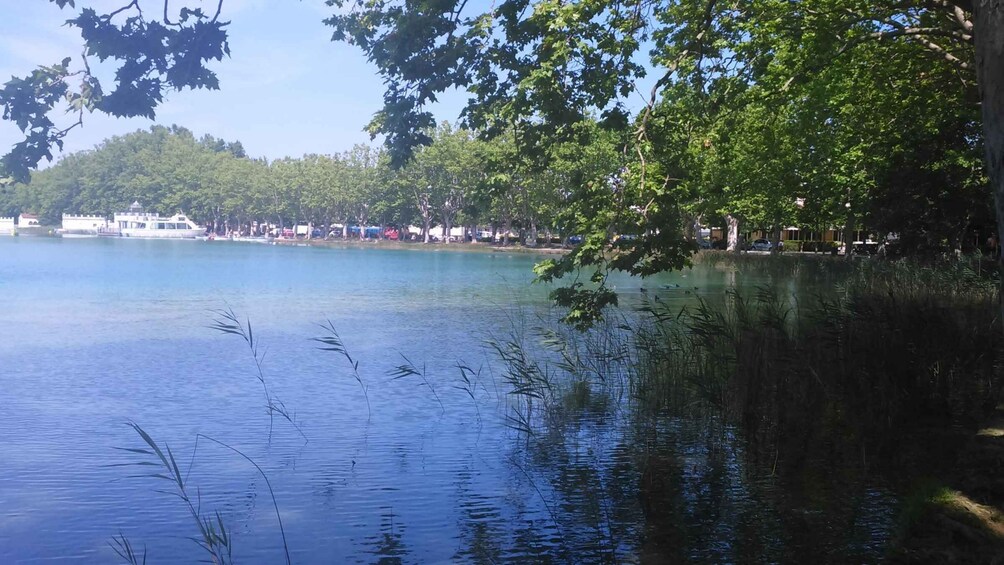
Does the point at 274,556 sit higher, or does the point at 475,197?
the point at 475,197

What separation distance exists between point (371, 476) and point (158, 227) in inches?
5326

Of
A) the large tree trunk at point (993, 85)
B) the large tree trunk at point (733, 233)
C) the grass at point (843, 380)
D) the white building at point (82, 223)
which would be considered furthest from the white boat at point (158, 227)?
the large tree trunk at point (993, 85)

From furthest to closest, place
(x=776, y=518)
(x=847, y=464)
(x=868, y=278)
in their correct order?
(x=868, y=278)
(x=847, y=464)
(x=776, y=518)

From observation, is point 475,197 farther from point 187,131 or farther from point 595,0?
point 187,131

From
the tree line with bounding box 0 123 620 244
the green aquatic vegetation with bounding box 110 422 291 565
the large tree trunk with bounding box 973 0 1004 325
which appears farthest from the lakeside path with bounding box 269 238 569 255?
the large tree trunk with bounding box 973 0 1004 325

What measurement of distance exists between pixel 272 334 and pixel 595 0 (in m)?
11.2

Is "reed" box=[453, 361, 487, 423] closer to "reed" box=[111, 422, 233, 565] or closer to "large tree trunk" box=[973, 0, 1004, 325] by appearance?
"reed" box=[111, 422, 233, 565]

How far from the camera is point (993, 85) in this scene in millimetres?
4883

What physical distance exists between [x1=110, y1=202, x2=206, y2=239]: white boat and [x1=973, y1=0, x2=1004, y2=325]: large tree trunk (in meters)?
135

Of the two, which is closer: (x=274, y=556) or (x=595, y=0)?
(x=274, y=556)

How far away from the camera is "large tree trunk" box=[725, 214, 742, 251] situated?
5612 centimetres

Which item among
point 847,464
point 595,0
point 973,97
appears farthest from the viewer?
point 973,97

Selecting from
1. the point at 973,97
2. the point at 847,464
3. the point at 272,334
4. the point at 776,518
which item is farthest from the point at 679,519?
the point at 973,97

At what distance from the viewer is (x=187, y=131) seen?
545ft
